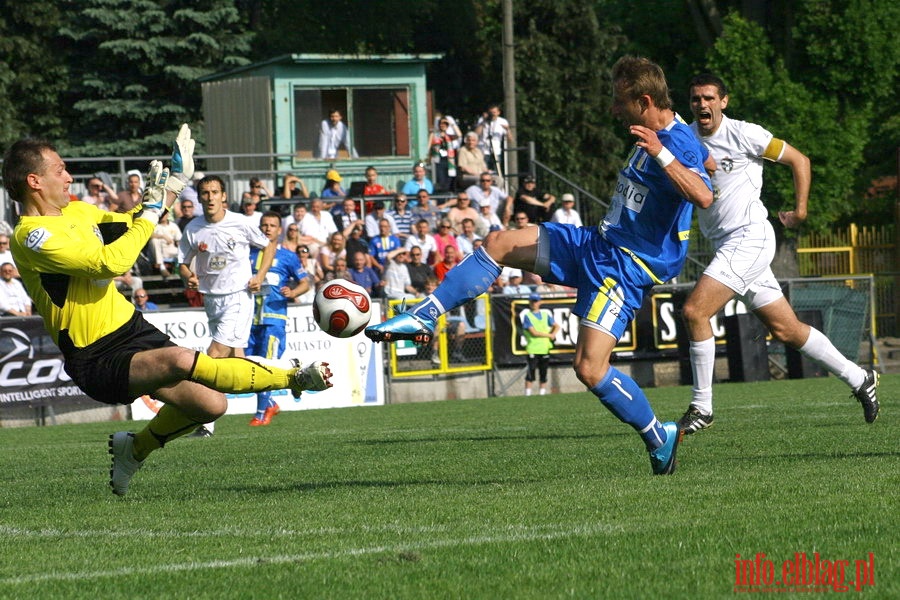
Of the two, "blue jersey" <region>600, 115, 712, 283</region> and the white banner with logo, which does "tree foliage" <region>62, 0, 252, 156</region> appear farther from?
"blue jersey" <region>600, 115, 712, 283</region>

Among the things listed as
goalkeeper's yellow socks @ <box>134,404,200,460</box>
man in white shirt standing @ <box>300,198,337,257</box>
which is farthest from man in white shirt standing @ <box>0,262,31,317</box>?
goalkeeper's yellow socks @ <box>134,404,200,460</box>

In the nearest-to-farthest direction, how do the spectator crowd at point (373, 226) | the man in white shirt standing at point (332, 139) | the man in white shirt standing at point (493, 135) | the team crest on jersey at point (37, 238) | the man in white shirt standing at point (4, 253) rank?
1. the team crest on jersey at point (37, 238)
2. the man in white shirt standing at point (4, 253)
3. the spectator crowd at point (373, 226)
4. the man in white shirt standing at point (493, 135)
5. the man in white shirt standing at point (332, 139)

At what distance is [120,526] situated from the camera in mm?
6191

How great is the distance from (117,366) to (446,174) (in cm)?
2081

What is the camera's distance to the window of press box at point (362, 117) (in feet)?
99.3

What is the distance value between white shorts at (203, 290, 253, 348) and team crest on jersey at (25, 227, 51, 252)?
6231 millimetres

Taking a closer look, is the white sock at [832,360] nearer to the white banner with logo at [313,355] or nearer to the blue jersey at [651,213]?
the blue jersey at [651,213]

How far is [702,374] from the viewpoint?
950 centimetres

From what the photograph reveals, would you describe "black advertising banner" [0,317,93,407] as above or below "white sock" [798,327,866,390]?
below

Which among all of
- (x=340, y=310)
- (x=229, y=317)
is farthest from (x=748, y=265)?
(x=229, y=317)

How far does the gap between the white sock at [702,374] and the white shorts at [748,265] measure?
0.42 metres

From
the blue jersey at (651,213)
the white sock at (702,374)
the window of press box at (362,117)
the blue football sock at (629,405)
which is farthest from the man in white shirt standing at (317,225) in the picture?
the blue football sock at (629,405)

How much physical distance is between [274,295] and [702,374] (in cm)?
604

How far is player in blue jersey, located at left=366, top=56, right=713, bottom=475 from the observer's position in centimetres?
723
